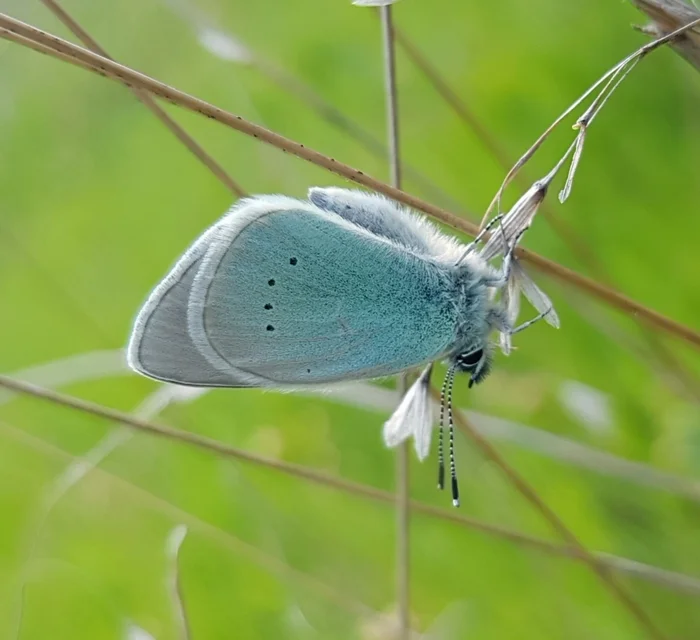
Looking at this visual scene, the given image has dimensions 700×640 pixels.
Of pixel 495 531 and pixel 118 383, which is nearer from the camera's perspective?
pixel 495 531

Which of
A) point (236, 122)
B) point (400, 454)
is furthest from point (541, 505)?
point (236, 122)

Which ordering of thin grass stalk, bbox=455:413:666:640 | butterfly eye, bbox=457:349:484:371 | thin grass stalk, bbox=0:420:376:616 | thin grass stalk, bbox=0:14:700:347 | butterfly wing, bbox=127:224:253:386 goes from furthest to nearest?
thin grass stalk, bbox=0:420:376:616 → thin grass stalk, bbox=455:413:666:640 → butterfly eye, bbox=457:349:484:371 → butterfly wing, bbox=127:224:253:386 → thin grass stalk, bbox=0:14:700:347

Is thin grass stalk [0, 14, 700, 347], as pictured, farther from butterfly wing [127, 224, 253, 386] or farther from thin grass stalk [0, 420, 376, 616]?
thin grass stalk [0, 420, 376, 616]

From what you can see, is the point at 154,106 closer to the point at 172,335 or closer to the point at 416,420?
the point at 172,335

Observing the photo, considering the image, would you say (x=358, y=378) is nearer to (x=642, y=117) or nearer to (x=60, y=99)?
(x=642, y=117)

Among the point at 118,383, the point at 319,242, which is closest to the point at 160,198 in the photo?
the point at 118,383

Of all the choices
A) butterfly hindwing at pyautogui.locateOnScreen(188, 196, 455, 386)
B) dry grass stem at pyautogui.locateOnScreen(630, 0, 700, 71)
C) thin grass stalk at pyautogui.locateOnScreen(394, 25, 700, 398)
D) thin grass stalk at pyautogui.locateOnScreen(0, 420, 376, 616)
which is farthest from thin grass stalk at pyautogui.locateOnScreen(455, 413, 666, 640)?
dry grass stem at pyautogui.locateOnScreen(630, 0, 700, 71)
